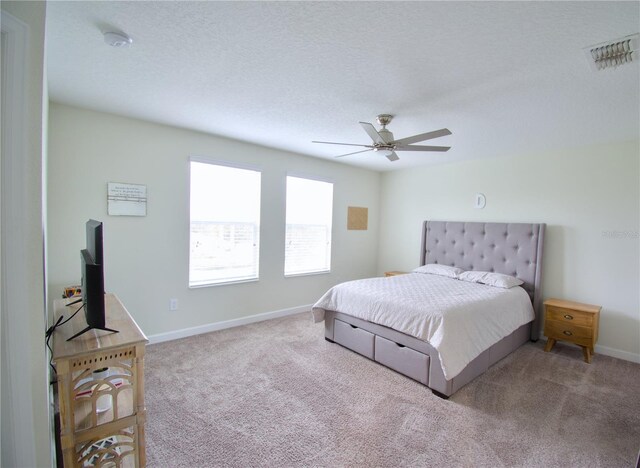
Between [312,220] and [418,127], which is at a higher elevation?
[418,127]

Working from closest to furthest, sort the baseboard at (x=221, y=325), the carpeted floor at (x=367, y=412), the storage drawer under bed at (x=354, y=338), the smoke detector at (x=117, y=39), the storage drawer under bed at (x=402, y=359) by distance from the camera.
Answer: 1. the smoke detector at (x=117, y=39)
2. the carpeted floor at (x=367, y=412)
3. the storage drawer under bed at (x=402, y=359)
4. the storage drawer under bed at (x=354, y=338)
5. the baseboard at (x=221, y=325)

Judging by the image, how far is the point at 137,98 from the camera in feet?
8.23

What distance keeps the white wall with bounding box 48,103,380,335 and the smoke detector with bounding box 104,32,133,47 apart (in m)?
1.50

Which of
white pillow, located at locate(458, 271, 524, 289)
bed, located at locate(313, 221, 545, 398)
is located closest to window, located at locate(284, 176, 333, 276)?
bed, located at locate(313, 221, 545, 398)

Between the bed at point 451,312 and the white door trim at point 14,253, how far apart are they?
2.37m

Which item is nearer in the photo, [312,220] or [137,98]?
[137,98]

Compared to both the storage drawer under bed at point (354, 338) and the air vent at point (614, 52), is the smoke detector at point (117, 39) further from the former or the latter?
the storage drawer under bed at point (354, 338)

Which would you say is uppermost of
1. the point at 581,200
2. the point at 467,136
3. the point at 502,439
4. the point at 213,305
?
the point at 467,136

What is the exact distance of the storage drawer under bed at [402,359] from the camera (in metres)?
2.54

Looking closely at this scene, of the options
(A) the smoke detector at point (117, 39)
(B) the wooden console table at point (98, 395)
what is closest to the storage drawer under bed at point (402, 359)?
(B) the wooden console table at point (98, 395)

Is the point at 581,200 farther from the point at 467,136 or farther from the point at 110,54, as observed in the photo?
the point at 110,54

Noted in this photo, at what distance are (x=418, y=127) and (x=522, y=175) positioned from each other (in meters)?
1.88

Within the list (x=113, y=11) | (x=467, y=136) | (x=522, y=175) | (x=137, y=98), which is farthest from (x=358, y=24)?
(x=522, y=175)

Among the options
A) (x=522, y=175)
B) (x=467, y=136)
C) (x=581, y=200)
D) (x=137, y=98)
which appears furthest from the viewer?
(x=522, y=175)
